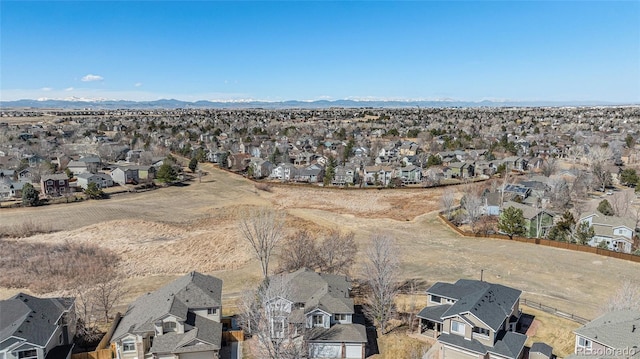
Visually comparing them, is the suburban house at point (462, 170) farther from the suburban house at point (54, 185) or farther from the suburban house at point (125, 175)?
the suburban house at point (54, 185)

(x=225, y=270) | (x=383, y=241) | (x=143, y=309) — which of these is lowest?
(x=225, y=270)

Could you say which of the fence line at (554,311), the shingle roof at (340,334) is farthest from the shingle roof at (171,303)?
the fence line at (554,311)

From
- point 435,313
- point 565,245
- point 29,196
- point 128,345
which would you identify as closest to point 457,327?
point 435,313

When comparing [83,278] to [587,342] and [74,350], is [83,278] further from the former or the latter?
[587,342]

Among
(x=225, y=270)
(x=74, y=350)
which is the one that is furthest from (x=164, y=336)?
(x=225, y=270)

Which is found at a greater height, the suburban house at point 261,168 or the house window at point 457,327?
the suburban house at point 261,168

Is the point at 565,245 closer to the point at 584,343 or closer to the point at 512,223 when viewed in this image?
the point at 512,223

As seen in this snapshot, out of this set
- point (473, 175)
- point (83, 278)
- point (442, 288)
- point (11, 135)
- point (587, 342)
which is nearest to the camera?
point (587, 342)

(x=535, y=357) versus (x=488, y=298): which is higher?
(x=488, y=298)
